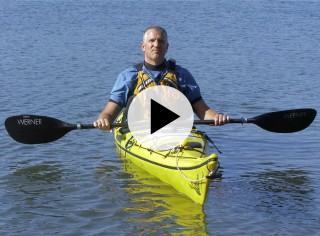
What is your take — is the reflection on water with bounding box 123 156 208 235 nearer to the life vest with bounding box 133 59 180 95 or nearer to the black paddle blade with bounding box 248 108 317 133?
the life vest with bounding box 133 59 180 95

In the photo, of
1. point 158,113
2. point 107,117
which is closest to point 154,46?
point 158,113

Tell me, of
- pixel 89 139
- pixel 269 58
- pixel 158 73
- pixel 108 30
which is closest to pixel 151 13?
pixel 108 30

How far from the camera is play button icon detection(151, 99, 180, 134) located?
9.10m

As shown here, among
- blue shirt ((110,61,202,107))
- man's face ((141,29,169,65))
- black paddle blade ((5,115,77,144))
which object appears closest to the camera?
man's face ((141,29,169,65))

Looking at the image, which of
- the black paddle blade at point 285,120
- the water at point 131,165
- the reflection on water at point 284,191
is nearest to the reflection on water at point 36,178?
the water at point 131,165

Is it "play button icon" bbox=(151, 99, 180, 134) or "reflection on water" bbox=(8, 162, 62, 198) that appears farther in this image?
"play button icon" bbox=(151, 99, 180, 134)

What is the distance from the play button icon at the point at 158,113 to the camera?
905cm

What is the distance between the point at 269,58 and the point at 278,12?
39.9 feet

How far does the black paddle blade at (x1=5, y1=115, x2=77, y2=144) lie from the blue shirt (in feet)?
2.53

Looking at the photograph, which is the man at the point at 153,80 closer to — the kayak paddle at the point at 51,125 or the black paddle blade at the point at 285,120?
the kayak paddle at the point at 51,125

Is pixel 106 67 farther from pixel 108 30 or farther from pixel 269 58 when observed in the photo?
pixel 108 30

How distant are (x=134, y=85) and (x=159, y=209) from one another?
1857 millimetres

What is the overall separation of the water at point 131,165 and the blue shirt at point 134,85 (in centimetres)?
108

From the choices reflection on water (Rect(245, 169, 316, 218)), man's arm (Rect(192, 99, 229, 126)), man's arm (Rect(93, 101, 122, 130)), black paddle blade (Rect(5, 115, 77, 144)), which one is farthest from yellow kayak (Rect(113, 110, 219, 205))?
black paddle blade (Rect(5, 115, 77, 144))
